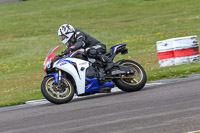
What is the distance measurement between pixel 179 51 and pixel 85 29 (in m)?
22.5

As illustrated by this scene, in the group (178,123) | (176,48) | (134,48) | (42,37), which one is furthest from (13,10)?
(178,123)

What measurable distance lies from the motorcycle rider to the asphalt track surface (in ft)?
3.02

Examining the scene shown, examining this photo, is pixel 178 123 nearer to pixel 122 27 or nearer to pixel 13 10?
pixel 122 27

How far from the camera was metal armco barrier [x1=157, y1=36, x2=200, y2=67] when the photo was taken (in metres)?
14.4

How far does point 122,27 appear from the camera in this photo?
114ft

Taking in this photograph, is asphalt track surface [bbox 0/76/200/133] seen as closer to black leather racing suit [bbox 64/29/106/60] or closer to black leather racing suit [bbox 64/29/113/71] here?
black leather racing suit [bbox 64/29/113/71]

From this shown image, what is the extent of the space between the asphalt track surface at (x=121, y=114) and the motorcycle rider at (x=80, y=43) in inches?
36.2

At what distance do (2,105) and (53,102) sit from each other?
6.23 ft

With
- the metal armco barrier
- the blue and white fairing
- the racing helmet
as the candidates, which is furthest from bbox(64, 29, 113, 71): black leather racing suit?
the metal armco barrier

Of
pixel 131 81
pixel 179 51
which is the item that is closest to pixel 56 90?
pixel 131 81

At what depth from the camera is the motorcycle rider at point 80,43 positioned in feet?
32.8

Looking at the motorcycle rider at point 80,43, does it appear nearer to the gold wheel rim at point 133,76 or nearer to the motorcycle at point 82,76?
the motorcycle at point 82,76

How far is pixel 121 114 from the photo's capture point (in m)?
7.27

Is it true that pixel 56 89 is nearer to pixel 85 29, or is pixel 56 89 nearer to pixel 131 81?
pixel 131 81
